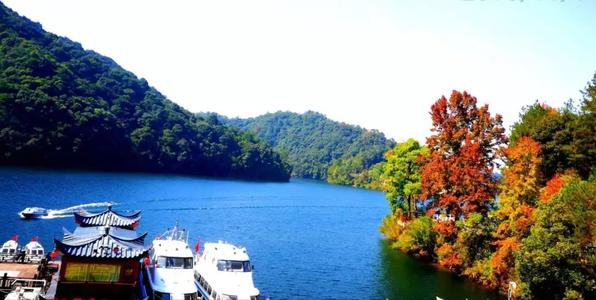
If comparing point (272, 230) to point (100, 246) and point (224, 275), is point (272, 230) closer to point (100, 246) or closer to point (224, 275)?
point (224, 275)

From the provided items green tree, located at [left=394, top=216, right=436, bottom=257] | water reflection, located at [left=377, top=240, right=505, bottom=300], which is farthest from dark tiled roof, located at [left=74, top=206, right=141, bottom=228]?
green tree, located at [left=394, top=216, right=436, bottom=257]

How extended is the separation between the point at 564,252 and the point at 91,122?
374 ft

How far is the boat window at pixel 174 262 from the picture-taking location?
33.7m

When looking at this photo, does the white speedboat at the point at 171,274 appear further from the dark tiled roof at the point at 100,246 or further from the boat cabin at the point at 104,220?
the dark tiled roof at the point at 100,246

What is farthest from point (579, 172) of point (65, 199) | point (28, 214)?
point (65, 199)

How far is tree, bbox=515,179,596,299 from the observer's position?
33219mm

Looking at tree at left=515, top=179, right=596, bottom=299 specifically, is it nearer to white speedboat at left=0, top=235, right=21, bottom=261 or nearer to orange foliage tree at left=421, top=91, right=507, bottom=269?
orange foliage tree at left=421, top=91, right=507, bottom=269

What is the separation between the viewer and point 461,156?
5147 cm

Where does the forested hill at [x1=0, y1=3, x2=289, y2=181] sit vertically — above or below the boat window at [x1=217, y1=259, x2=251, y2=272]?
above

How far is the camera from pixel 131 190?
8900 centimetres

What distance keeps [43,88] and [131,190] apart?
41.5m

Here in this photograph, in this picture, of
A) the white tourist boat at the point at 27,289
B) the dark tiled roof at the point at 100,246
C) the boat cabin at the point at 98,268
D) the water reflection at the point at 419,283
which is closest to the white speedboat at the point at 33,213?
the white tourist boat at the point at 27,289

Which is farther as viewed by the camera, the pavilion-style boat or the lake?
the lake

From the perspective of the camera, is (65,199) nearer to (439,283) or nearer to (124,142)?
(439,283)
